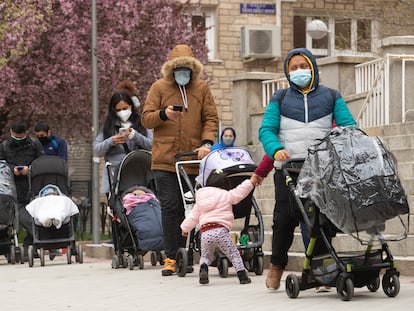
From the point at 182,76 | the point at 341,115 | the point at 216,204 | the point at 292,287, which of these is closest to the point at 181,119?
the point at 182,76

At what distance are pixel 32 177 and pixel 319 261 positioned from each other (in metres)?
7.28

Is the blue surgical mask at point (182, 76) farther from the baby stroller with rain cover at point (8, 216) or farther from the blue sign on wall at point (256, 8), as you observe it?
the blue sign on wall at point (256, 8)

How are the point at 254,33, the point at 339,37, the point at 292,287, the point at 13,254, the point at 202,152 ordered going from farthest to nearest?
the point at 254,33, the point at 339,37, the point at 13,254, the point at 202,152, the point at 292,287

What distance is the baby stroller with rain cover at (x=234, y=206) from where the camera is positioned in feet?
43.1

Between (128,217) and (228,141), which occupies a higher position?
(228,141)

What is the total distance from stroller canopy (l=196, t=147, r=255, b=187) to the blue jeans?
440mm

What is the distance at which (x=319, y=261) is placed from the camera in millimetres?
10438

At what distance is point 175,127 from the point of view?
1371 centimetres

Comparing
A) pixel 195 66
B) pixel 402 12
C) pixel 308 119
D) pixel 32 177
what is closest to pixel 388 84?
pixel 32 177

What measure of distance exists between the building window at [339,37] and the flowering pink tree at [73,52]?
7.61 metres

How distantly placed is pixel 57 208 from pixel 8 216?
0.68 meters

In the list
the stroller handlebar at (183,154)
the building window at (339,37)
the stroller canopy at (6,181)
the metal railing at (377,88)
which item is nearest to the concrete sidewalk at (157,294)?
the stroller handlebar at (183,154)

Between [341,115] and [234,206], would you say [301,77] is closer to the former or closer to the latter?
[341,115]

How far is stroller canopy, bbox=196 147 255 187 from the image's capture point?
1313 cm
